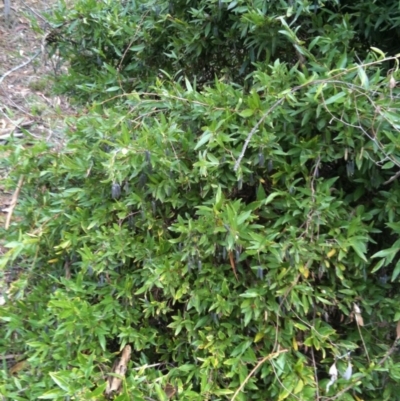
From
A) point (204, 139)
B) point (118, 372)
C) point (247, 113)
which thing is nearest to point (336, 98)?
point (247, 113)

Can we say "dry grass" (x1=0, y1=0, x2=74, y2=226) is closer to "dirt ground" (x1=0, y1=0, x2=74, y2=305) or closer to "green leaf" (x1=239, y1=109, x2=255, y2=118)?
"dirt ground" (x1=0, y1=0, x2=74, y2=305)

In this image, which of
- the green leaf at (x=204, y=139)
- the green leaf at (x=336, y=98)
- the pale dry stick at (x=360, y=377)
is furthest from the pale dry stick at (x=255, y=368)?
the green leaf at (x=336, y=98)

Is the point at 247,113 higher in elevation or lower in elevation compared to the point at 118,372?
higher

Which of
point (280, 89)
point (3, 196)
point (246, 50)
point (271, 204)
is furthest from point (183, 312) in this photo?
Answer: point (3, 196)

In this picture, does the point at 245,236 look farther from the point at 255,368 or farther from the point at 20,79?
the point at 20,79

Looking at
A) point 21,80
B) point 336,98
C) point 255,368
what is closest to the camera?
point 336,98

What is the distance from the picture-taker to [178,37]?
256cm

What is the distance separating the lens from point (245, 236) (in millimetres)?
1863

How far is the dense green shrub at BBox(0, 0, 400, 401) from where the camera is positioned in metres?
1.87

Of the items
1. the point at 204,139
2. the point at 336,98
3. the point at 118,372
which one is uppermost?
the point at 336,98

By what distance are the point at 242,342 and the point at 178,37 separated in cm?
149

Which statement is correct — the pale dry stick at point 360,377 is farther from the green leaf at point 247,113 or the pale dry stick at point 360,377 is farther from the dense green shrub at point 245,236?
the green leaf at point 247,113

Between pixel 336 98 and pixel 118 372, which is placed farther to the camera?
pixel 118 372

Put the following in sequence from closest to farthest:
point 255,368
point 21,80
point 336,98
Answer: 1. point 336,98
2. point 255,368
3. point 21,80
